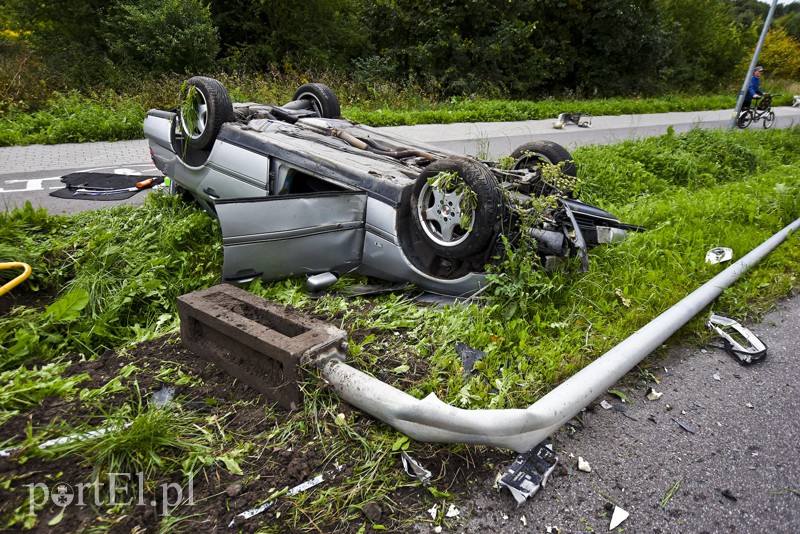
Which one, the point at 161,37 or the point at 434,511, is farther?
the point at 161,37

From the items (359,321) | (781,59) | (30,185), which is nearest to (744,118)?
(359,321)

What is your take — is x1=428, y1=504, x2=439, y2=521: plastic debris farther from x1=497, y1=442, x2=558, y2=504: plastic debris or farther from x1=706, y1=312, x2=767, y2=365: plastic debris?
x1=706, y1=312, x2=767, y2=365: plastic debris

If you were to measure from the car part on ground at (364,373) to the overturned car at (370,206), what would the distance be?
25.0 inches

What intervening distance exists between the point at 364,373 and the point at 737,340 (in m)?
2.61

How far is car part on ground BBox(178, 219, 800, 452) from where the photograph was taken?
83.3 inches

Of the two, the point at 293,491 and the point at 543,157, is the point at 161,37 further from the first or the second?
the point at 293,491

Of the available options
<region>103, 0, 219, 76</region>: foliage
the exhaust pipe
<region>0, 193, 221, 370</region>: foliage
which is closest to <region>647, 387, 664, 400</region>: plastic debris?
the exhaust pipe

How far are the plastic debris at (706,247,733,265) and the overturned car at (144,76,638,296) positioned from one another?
36.3 inches

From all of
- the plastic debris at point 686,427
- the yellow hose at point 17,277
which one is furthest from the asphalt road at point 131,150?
the plastic debris at point 686,427

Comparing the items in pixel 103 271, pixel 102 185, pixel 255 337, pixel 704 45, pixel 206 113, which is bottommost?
pixel 102 185

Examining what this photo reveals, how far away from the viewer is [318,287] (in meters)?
3.75

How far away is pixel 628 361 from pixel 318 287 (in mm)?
2103

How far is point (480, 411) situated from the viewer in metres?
2.13

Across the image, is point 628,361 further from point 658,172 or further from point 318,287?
point 658,172
